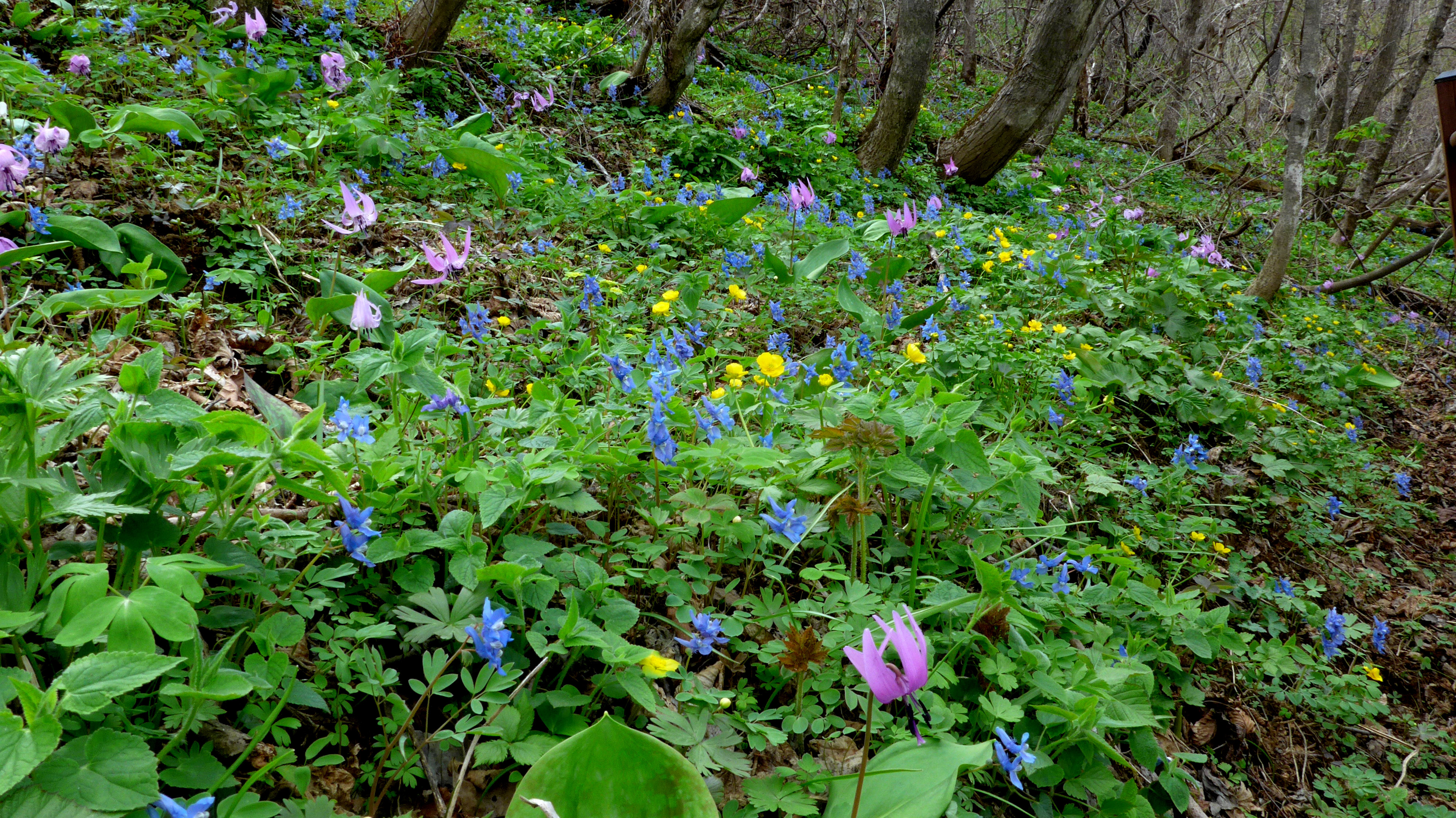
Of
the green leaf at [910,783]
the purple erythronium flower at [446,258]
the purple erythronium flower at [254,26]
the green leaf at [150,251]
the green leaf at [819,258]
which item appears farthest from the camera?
the purple erythronium flower at [254,26]

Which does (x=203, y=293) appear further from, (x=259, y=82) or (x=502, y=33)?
(x=502, y=33)

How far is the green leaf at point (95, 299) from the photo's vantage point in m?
1.38

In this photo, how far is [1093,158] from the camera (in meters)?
8.88

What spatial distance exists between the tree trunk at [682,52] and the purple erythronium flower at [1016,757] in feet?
16.7

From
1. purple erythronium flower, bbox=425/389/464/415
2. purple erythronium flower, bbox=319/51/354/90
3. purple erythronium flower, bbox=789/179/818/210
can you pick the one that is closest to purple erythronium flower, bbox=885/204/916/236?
purple erythronium flower, bbox=789/179/818/210

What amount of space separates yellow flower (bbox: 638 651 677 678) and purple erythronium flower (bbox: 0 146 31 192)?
6.48 feet

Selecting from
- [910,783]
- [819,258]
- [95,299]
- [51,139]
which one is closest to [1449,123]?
[910,783]

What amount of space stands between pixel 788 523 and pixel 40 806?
1149 millimetres

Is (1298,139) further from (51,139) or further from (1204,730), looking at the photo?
(51,139)

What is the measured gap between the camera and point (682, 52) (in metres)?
5.49

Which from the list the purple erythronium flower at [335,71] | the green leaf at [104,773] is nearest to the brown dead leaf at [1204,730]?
the green leaf at [104,773]

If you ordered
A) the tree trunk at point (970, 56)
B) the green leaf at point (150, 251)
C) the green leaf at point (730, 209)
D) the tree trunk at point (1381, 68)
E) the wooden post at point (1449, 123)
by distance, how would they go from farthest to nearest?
the tree trunk at point (970, 56), the tree trunk at point (1381, 68), the green leaf at point (730, 209), the green leaf at point (150, 251), the wooden post at point (1449, 123)

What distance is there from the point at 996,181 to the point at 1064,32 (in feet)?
4.25

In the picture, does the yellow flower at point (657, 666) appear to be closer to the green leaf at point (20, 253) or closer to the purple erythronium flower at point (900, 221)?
the green leaf at point (20, 253)
